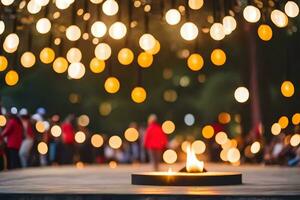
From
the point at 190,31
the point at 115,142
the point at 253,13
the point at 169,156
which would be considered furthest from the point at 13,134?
the point at 115,142

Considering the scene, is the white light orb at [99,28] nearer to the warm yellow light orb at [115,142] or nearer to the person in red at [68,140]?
the person in red at [68,140]

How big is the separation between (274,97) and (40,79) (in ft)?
26.7

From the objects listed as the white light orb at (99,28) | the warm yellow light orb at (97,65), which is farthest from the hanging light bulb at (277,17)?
the warm yellow light orb at (97,65)

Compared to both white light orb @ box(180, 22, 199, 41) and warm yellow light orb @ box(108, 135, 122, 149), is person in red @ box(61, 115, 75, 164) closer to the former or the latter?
warm yellow light orb @ box(108, 135, 122, 149)

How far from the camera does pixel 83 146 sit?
1184 inches

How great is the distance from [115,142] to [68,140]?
35.1 ft

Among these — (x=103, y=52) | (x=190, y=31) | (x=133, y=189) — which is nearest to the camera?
(x=133, y=189)

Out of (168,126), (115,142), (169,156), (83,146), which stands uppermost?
(168,126)

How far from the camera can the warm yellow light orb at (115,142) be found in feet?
120

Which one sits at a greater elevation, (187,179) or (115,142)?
(115,142)

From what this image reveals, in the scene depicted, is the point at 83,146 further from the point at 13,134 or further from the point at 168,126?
the point at 13,134

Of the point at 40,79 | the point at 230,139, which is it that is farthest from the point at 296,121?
Answer: the point at 40,79

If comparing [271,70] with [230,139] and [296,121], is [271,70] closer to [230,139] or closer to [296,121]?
[296,121]

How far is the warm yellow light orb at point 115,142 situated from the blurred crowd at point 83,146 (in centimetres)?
4
